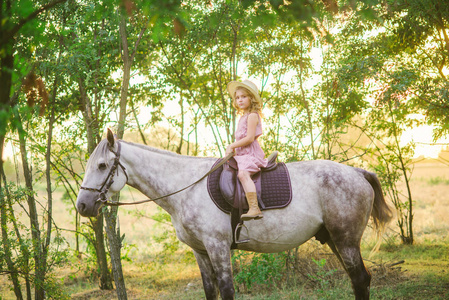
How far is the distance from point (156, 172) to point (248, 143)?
3.25 feet

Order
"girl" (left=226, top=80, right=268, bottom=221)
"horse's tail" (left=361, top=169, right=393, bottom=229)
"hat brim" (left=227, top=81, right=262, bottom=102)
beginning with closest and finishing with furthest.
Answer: "girl" (left=226, top=80, right=268, bottom=221) → "hat brim" (left=227, top=81, right=262, bottom=102) → "horse's tail" (left=361, top=169, right=393, bottom=229)

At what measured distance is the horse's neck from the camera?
150 inches

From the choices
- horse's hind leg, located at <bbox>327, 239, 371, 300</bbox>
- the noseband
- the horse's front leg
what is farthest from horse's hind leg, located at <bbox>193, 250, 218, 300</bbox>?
horse's hind leg, located at <bbox>327, 239, 371, 300</bbox>

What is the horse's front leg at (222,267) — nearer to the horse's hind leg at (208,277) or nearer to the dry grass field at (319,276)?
the horse's hind leg at (208,277)

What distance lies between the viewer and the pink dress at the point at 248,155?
12.0ft

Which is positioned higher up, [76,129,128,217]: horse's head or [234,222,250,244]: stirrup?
[76,129,128,217]: horse's head

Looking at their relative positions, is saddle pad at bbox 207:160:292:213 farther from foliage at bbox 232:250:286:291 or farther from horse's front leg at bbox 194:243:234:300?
foliage at bbox 232:250:286:291

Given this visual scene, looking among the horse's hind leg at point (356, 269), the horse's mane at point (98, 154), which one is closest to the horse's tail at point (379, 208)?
the horse's hind leg at point (356, 269)

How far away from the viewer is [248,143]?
3680 mm

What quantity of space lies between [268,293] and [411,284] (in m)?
2.19

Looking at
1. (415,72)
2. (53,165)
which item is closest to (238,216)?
(415,72)

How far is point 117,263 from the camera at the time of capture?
17.6 ft

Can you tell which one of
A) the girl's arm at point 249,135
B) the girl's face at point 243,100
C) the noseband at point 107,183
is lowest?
the noseband at point 107,183

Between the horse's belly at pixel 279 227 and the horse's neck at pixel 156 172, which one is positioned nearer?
the horse's belly at pixel 279 227
